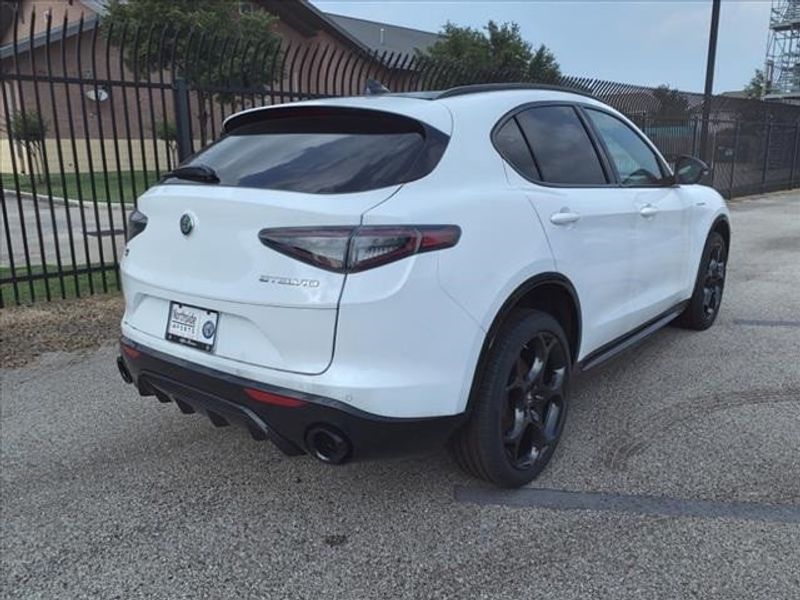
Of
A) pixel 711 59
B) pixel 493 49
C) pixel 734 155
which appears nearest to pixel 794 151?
pixel 734 155

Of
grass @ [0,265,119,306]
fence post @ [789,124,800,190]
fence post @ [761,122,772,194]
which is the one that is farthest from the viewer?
fence post @ [789,124,800,190]

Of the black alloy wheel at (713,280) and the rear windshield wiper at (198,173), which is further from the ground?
the rear windshield wiper at (198,173)

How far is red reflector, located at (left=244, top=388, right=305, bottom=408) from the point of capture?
2.44 meters

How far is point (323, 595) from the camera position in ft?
7.96

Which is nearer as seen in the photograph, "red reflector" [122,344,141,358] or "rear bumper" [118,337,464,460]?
"rear bumper" [118,337,464,460]

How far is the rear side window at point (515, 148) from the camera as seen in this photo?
2.96 metres

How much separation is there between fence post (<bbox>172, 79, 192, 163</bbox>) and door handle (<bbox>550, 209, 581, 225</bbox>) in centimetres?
455

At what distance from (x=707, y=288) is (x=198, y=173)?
4.14m

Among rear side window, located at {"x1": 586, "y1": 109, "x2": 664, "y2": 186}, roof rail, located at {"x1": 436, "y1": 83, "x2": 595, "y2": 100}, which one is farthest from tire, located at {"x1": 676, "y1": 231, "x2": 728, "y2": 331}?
roof rail, located at {"x1": 436, "y1": 83, "x2": 595, "y2": 100}

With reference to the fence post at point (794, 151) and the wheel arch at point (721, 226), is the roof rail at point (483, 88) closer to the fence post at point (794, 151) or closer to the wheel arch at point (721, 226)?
the wheel arch at point (721, 226)

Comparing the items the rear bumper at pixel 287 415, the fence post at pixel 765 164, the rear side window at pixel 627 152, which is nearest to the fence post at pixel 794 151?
the fence post at pixel 765 164

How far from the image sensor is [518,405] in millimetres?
3023

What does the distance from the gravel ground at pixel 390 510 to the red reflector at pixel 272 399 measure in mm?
645

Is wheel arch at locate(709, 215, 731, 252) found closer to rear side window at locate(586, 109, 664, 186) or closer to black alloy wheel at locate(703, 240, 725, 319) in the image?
black alloy wheel at locate(703, 240, 725, 319)
